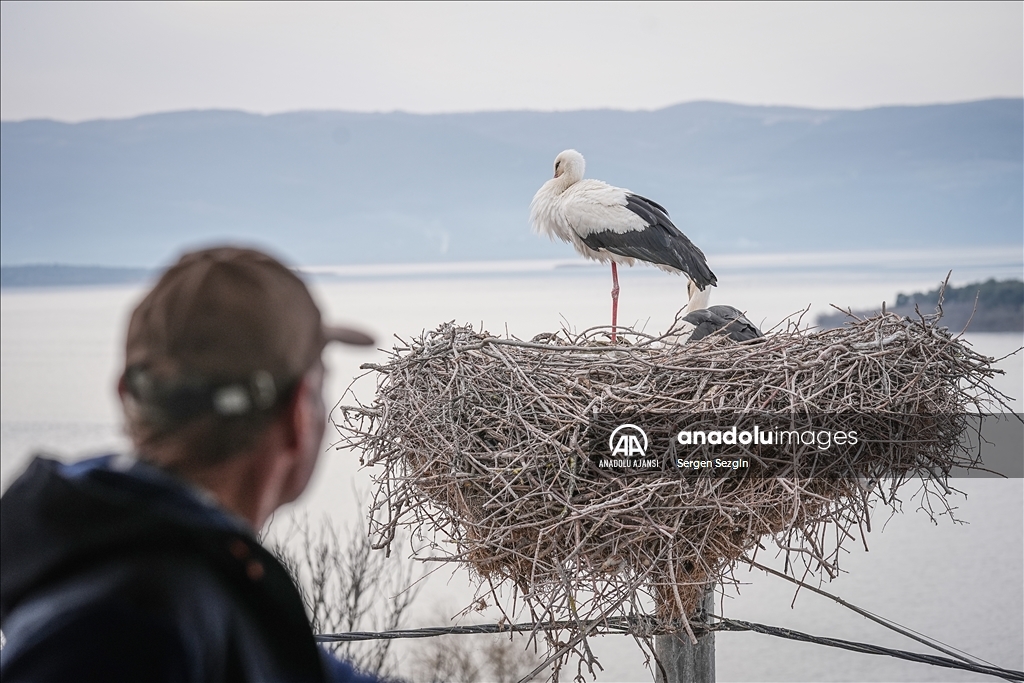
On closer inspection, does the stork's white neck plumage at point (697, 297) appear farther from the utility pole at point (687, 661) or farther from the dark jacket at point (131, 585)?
the dark jacket at point (131, 585)

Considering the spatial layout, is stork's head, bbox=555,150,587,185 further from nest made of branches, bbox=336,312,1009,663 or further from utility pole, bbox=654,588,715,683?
utility pole, bbox=654,588,715,683

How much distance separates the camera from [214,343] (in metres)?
0.63

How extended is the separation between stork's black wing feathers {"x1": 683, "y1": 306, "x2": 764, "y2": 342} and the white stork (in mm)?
640

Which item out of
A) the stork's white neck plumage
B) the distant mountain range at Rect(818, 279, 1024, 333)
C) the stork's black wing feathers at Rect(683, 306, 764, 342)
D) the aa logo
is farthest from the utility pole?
the stork's white neck plumage

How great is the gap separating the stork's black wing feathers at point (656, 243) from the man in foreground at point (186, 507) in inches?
106

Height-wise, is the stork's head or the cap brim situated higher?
the stork's head

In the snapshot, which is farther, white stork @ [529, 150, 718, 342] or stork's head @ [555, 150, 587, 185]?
stork's head @ [555, 150, 587, 185]

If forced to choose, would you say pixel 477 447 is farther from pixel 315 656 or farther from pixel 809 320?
pixel 315 656

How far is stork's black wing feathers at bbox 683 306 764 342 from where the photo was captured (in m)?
2.42

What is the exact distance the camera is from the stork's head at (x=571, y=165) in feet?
11.6

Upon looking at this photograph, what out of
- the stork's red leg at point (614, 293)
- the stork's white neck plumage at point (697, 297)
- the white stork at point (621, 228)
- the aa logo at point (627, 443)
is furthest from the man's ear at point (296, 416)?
the stork's red leg at point (614, 293)

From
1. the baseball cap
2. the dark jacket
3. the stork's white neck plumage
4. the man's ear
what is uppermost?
the stork's white neck plumage

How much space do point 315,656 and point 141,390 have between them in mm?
239

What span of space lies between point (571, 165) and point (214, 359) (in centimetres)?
303
